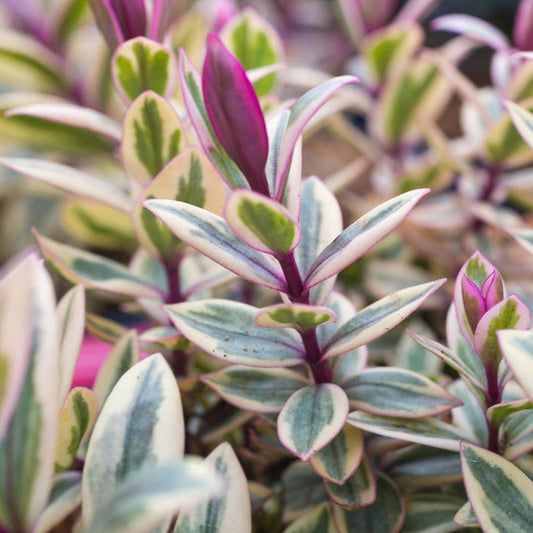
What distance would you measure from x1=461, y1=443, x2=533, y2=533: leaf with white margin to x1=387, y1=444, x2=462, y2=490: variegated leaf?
9cm

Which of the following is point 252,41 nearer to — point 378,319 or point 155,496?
point 378,319

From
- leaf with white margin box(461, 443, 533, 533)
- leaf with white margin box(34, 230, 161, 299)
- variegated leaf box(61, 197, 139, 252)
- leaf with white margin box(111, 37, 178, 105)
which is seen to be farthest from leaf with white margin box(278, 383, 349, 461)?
variegated leaf box(61, 197, 139, 252)

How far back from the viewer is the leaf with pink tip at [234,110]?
0.43 m

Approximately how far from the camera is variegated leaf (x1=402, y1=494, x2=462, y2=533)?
56 centimetres

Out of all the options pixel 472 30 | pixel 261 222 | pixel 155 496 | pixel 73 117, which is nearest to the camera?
pixel 155 496

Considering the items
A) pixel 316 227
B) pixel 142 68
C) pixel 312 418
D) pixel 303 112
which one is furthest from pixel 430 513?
pixel 142 68

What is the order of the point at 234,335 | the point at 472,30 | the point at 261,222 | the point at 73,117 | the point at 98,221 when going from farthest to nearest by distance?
1. the point at 98,221
2. the point at 472,30
3. the point at 73,117
4. the point at 234,335
5. the point at 261,222

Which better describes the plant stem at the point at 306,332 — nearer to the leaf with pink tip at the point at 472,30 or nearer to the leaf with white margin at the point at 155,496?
the leaf with white margin at the point at 155,496

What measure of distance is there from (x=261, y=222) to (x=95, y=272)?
278 millimetres

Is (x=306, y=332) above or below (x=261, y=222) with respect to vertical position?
below

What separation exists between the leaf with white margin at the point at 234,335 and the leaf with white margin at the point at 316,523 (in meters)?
0.15

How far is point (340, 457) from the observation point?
1.73ft

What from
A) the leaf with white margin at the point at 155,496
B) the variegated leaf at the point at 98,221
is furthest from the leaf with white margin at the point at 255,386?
the variegated leaf at the point at 98,221

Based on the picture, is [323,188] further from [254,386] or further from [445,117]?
[445,117]
